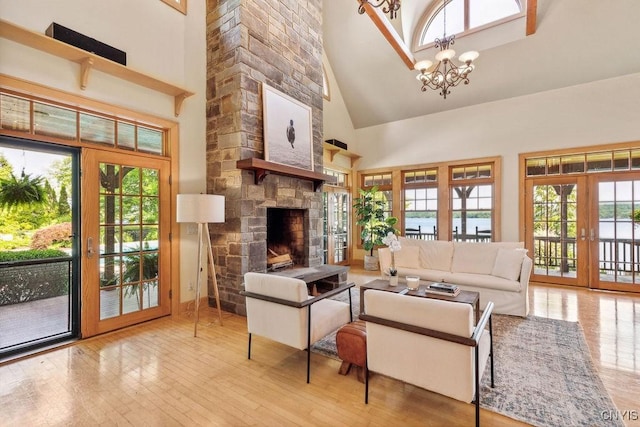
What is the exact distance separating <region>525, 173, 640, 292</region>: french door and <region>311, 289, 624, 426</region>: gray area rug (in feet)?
8.84

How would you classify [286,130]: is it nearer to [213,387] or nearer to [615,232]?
[213,387]

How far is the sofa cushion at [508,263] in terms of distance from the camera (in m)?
3.85

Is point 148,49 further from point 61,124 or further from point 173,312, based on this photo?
point 173,312

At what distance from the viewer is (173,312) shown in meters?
3.81

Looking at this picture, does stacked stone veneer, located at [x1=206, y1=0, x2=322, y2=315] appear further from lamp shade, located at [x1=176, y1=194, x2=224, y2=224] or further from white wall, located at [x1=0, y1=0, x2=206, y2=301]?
lamp shade, located at [x1=176, y1=194, x2=224, y2=224]

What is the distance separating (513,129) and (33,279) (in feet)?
25.6

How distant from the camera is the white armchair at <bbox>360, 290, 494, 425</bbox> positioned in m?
1.64

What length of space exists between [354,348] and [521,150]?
5.57 m

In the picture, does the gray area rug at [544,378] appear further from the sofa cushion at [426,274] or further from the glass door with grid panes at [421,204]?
the glass door with grid panes at [421,204]

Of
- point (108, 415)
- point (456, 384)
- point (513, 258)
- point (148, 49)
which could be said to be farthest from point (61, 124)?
point (513, 258)

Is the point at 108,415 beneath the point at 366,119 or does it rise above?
beneath

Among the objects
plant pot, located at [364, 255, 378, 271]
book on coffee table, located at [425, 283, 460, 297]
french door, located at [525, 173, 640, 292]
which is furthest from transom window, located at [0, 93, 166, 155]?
french door, located at [525, 173, 640, 292]

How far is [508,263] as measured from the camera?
396 cm

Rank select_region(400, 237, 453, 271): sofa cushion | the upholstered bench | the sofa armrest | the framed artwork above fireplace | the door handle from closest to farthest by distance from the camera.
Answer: the upholstered bench < the door handle < the sofa armrest < the framed artwork above fireplace < select_region(400, 237, 453, 271): sofa cushion
